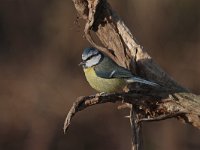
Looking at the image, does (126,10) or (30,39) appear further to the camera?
(30,39)

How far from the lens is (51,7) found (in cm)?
638

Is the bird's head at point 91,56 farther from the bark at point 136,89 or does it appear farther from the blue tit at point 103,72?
the bark at point 136,89

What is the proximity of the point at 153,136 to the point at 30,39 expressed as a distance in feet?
5.32

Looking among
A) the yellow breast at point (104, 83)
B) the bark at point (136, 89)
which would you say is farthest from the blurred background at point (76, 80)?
the bark at point (136, 89)

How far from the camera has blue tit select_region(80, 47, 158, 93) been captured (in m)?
2.64

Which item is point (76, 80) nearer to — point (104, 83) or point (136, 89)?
point (104, 83)

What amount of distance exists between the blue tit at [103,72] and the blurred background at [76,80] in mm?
2641

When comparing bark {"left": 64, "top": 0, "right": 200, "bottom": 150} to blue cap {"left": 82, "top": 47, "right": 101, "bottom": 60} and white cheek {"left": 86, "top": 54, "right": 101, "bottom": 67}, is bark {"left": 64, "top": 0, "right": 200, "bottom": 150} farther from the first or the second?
white cheek {"left": 86, "top": 54, "right": 101, "bottom": 67}

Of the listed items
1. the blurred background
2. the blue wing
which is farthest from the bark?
the blurred background

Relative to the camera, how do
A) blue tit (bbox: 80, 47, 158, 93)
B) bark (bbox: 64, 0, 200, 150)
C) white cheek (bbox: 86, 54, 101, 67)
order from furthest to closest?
white cheek (bbox: 86, 54, 101, 67), blue tit (bbox: 80, 47, 158, 93), bark (bbox: 64, 0, 200, 150)

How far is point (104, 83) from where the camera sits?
2773 mm

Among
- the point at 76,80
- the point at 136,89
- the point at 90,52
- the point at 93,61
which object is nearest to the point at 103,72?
the point at 93,61

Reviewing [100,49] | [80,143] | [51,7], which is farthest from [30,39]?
[100,49]

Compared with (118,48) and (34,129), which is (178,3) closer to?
(34,129)
